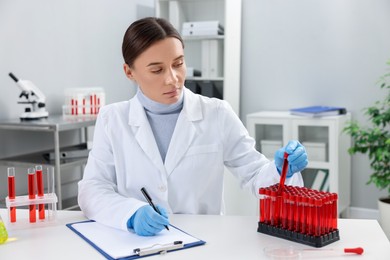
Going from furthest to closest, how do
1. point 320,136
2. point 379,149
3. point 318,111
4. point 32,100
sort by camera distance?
point 320,136
point 318,111
point 379,149
point 32,100

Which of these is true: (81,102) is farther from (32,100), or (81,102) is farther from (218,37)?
(218,37)

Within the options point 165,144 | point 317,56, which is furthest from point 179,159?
point 317,56

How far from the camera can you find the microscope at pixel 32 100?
310 centimetres

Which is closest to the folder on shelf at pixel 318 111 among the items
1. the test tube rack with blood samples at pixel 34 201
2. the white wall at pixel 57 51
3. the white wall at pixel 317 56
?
the white wall at pixel 317 56

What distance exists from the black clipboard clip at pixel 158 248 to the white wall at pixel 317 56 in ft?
9.60

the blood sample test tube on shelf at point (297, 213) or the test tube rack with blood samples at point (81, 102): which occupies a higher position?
the test tube rack with blood samples at point (81, 102)

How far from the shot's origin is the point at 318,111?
3.70 metres

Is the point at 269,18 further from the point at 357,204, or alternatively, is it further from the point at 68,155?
the point at 68,155

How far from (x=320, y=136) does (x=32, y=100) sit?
6.96ft

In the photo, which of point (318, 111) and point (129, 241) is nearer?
point (129, 241)

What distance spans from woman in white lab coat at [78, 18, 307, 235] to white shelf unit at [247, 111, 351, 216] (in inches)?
76.6

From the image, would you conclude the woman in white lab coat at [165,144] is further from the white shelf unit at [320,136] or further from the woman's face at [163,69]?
the white shelf unit at [320,136]

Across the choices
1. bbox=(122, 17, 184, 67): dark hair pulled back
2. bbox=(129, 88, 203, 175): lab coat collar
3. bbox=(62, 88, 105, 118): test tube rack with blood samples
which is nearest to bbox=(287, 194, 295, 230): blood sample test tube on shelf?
bbox=(129, 88, 203, 175): lab coat collar

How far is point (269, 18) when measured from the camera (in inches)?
166
